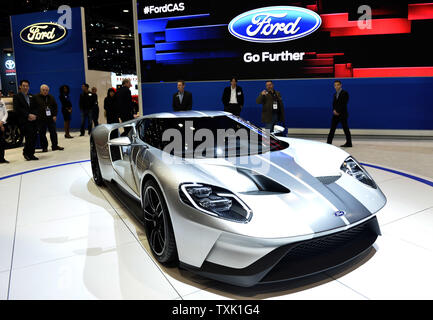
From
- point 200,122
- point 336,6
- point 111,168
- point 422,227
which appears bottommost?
point 422,227

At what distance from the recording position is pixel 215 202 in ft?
6.16

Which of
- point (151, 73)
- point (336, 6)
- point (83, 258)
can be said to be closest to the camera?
point (83, 258)

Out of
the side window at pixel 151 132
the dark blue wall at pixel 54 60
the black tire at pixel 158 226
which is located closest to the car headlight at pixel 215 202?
the black tire at pixel 158 226

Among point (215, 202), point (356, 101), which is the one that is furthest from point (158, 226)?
point (356, 101)

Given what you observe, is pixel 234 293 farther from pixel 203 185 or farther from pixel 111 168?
pixel 111 168

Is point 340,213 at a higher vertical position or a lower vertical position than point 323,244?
higher

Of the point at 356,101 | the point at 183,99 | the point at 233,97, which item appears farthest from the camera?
the point at 356,101

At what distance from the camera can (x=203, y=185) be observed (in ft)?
6.46

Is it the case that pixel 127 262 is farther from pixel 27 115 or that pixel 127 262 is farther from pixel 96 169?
pixel 27 115

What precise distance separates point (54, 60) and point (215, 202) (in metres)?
11.7
